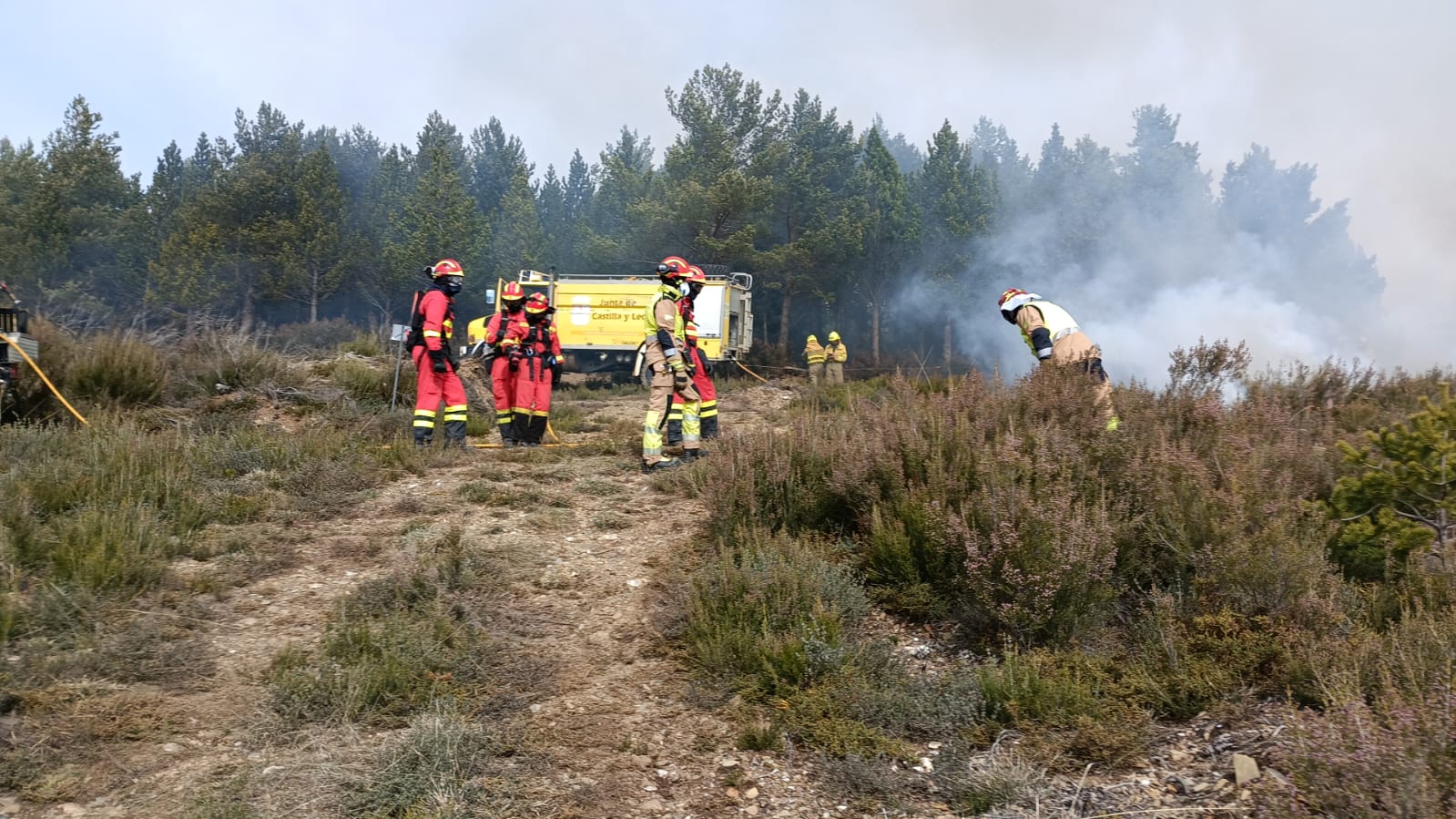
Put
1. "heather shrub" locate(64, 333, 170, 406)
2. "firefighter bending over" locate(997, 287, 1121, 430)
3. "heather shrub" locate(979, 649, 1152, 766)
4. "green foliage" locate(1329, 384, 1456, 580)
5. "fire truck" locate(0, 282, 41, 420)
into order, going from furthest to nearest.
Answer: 1. "heather shrub" locate(64, 333, 170, 406)
2. "fire truck" locate(0, 282, 41, 420)
3. "firefighter bending over" locate(997, 287, 1121, 430)
4. "green foliage" locate(1329, 384, 1456, 580)
5. "heather shrub" locate(979, 649, 1152, 766)

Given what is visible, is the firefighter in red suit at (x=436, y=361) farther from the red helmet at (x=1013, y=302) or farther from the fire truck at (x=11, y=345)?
the red helmet at (x=1013, y=302)

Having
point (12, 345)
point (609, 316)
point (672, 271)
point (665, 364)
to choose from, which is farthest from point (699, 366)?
point (609, 316)

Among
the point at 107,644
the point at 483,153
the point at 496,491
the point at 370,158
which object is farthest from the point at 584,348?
the point at 370,158

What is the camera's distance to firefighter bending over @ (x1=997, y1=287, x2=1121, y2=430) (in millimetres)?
6664

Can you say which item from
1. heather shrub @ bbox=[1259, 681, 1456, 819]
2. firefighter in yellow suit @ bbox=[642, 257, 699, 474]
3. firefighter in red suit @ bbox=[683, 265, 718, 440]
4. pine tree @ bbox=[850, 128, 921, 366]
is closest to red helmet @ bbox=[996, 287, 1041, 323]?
firefighter in red suit @ bbox=[683, 265, 718, 440]

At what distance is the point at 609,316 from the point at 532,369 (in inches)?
484

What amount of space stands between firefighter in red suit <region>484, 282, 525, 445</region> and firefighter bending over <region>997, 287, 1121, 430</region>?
16.3 ft

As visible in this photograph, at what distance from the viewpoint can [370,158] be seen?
72.4 metres

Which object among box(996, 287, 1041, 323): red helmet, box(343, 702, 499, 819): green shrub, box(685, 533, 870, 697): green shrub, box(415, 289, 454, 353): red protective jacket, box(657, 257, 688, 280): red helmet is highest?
box(657, 257, 688, 280): red helmet

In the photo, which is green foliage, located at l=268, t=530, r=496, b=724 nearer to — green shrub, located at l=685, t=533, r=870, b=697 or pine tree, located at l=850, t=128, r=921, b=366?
green shrub, located at l=685, t=533, r=870, b=697

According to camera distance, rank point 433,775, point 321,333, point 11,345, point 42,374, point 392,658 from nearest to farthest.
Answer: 1. point 433,775
2. point 392,658
3. point 11,345
4. point 42,374
5. point 321,333

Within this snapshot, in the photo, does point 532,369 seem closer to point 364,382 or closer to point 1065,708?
point 364,382

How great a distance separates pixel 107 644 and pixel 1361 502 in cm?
557

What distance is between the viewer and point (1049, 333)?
287 inches
